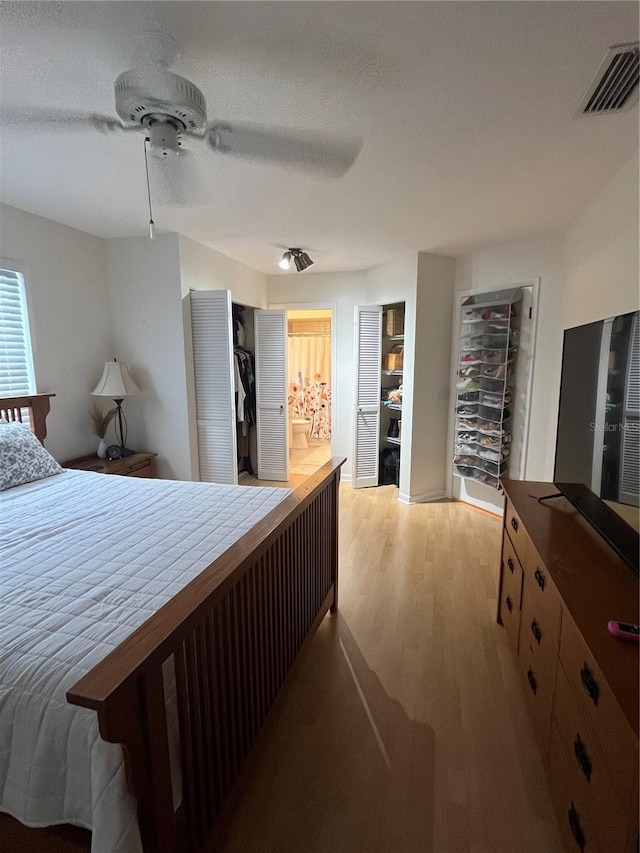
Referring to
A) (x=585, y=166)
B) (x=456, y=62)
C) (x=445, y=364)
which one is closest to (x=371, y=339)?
(x=445, y=364)

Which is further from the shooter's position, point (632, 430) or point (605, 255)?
point (605, 255)

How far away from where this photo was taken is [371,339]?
4.49 metres

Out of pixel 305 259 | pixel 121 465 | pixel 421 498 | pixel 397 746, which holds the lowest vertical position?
pixel 397 746

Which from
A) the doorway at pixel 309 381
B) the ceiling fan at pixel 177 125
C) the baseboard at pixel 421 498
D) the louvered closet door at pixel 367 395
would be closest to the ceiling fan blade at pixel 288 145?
the ceiling fan at pixel 177 125

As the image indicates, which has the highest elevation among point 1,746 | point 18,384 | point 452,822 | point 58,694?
point 18,384

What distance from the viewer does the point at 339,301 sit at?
15.8 feet

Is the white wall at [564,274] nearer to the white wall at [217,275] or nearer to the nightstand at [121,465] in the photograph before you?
the white wall at [217,275]

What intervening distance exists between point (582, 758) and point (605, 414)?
1119 mm

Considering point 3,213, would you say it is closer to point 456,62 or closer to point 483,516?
point 456,62

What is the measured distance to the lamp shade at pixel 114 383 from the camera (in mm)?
3340

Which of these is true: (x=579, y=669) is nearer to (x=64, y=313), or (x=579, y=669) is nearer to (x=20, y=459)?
(x=20, y=459)

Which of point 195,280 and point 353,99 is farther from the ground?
point 353,99

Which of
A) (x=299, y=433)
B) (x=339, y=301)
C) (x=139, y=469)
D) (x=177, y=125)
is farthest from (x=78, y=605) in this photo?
(x=299, y=433)

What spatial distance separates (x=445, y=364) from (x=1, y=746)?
4000 millimetres
